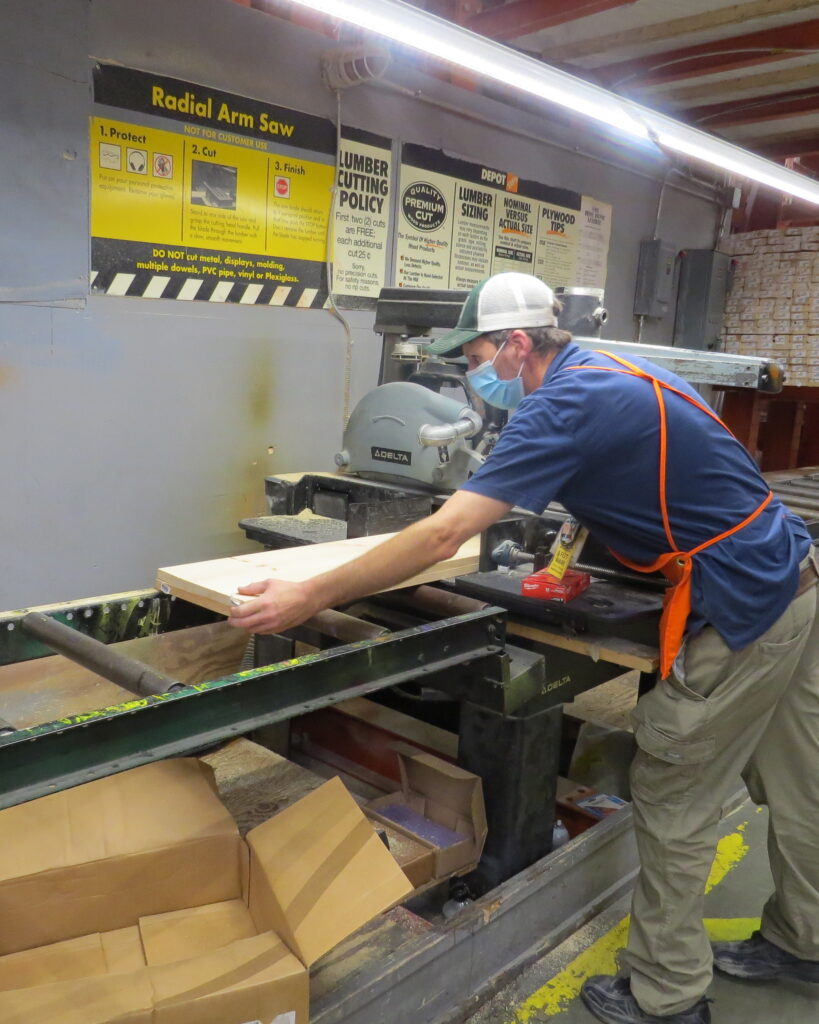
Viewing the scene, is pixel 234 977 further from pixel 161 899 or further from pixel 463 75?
pixel 463 75

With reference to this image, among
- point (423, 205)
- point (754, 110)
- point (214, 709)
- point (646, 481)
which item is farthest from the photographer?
point (754, 110)

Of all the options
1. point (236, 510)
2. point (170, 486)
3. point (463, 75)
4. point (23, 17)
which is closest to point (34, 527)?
point (170, 486)

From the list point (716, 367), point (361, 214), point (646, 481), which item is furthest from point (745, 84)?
point (646, 481)

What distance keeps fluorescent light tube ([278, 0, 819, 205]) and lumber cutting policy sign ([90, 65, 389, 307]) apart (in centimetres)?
66

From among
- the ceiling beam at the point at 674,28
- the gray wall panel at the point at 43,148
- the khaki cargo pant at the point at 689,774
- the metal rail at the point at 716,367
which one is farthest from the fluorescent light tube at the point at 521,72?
the khaki cargo pant at the point at 689,774

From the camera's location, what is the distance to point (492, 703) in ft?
5.67

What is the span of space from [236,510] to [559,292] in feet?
5.39

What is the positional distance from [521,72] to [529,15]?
1196 millimetres

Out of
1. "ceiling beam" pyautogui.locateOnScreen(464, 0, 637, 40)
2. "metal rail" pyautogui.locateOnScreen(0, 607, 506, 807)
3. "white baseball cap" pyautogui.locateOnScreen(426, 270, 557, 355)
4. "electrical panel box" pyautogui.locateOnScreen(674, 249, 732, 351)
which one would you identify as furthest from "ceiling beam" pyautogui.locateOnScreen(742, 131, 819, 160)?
"metal rail" pyautogui.locateOnScreen(0, 607, 506, 807)

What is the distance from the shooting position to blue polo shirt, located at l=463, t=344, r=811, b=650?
151cm

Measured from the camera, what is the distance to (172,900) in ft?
4.82

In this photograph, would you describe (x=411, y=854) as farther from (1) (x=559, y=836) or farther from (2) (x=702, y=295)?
(2) (x=702, y=295)

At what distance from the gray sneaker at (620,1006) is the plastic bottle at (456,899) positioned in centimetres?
30

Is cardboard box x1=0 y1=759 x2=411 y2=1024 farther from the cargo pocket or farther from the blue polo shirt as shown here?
the blue polo shirt
